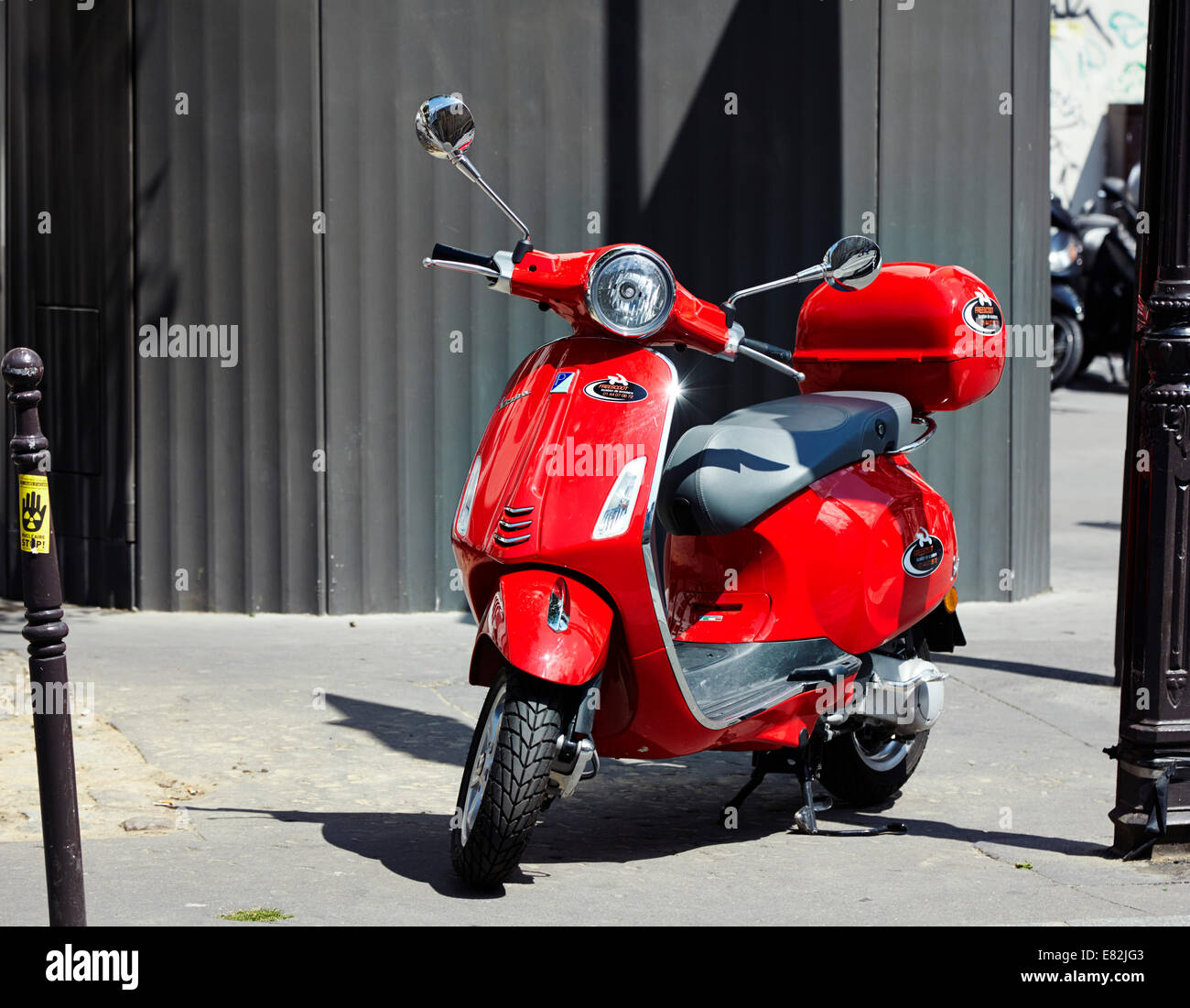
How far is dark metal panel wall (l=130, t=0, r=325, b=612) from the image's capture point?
7.79 metres

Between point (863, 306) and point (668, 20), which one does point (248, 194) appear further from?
point (863, 306)

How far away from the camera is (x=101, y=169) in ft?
26.2

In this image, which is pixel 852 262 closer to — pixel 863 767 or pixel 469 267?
pixel 469 267

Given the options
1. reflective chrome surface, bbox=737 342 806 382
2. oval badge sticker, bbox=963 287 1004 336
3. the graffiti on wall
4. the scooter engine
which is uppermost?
the graffiti on wall

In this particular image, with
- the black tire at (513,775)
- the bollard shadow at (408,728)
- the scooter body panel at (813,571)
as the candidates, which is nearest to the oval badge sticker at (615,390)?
the scooter body panel at (813,571)

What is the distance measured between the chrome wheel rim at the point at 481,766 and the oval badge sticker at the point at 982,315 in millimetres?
1920

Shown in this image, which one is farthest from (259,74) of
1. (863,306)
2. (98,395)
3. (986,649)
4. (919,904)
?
(919,904)

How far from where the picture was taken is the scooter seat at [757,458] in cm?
473

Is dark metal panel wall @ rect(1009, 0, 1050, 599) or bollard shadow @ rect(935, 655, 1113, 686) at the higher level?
dark metal panel wall @ rect(1009, 0, 1050, 599)

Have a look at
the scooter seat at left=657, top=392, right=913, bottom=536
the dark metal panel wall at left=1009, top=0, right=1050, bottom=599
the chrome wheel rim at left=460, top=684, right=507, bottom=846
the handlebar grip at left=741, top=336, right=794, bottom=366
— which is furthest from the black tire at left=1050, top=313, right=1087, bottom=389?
the chrome wheel rim at left=460, top=684, right=507, bottom=846

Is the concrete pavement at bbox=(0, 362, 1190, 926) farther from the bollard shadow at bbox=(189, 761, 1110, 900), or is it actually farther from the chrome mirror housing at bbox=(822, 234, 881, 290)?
the chrome mirror housing at bbox=(822, 234, 881, 290)

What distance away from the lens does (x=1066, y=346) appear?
16.6 metres

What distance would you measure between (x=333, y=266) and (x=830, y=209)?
7.84ft

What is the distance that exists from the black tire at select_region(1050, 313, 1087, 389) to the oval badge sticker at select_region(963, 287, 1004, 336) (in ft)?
38.3
